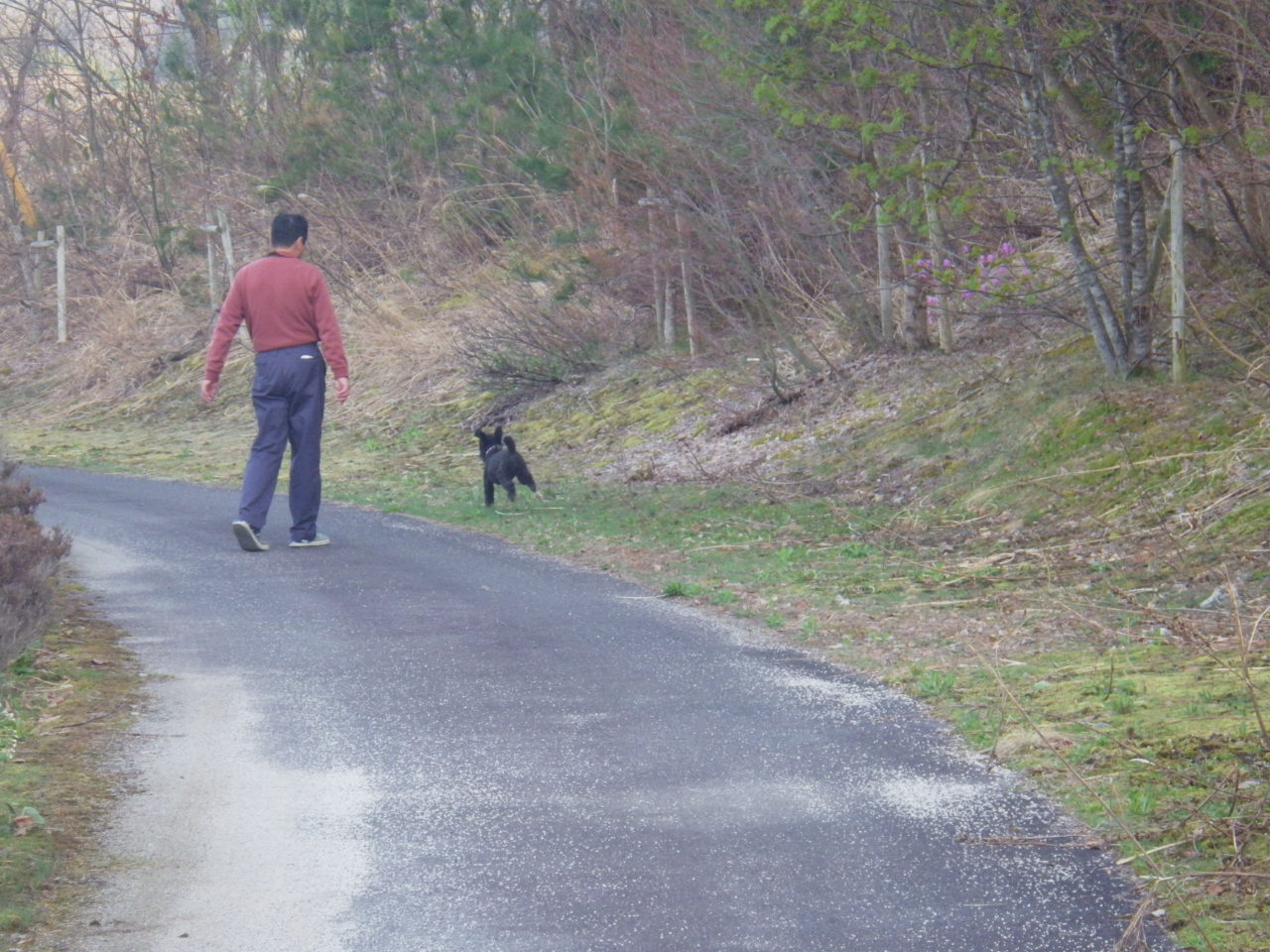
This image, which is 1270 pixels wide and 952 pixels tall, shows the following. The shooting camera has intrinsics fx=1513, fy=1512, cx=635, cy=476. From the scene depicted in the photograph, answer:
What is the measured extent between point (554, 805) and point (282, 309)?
7153mm

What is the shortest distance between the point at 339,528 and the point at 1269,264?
7889 millimetres

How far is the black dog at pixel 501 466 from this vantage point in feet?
46.3

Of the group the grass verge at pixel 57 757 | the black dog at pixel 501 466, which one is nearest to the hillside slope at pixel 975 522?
the black dog at pixel 501 466

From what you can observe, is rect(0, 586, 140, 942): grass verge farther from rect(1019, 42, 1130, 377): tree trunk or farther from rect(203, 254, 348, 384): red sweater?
rect(1019, 42, 1130, 377): tree trunk

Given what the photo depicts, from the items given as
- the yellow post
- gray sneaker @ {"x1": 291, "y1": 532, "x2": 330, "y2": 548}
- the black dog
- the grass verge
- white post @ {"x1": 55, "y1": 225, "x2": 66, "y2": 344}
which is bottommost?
the grass verge

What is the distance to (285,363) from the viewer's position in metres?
11.5

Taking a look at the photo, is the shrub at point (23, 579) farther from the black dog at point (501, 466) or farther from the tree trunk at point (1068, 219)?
the tree trunk at point (1068, 219)

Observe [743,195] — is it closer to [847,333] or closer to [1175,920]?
[847,333]

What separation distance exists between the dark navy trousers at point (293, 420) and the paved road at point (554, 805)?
2675mm

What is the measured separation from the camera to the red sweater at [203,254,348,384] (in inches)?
449

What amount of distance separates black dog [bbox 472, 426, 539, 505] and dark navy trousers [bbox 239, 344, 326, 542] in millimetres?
2652

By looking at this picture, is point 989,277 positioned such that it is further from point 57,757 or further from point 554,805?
point 57,757

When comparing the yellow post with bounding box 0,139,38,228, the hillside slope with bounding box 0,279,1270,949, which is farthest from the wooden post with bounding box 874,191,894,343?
the yellow post with bounding box 0,139,38,228

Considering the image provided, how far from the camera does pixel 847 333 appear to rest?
17.3 m
